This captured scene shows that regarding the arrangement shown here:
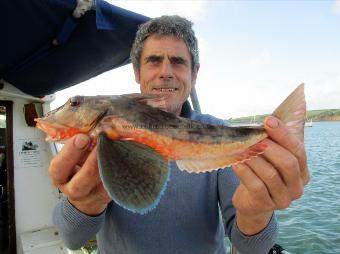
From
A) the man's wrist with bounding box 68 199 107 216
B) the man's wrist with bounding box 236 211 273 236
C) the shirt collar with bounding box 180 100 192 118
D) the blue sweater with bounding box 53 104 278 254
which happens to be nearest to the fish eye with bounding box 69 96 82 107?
the man's wrist with bounding box 68 199 107 216

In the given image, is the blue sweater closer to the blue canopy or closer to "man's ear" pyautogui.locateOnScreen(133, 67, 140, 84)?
"man's ear" pyautogui.locateOnScreen(133, 67, 140, 84)

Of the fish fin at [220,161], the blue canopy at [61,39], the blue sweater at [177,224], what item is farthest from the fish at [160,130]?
the blue canopy at [61,39]

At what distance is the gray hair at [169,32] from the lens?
428 cm

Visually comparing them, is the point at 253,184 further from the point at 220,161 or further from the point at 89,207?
the point at 89,207

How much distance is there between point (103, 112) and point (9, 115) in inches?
294

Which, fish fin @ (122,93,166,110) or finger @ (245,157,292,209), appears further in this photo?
fish fin @ (122,93,166,110)

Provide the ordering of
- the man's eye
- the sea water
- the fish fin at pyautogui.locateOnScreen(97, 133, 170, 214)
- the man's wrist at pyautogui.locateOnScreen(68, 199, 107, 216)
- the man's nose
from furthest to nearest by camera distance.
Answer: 1. the sea water
2. the man's eye
3. the man's nose
4. the man's wrist at pyautogui.locateOnScreen(68, 199, 107, 216)
5. the fish fin at pyautogui.locateOnScreen(97, 133, 170, 214)

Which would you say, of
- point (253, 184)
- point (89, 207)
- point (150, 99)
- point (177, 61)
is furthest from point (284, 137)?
point (177, 61)

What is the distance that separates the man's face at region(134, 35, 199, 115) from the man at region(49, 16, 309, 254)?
0.04 feet

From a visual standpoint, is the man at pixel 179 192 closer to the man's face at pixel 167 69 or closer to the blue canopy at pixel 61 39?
the man's face at pixel 167 69

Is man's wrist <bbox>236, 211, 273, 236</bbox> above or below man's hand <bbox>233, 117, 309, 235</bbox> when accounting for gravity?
below

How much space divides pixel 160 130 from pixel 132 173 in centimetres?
46

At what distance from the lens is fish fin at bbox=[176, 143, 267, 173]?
8.59 ft

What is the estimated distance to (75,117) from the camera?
268cm
